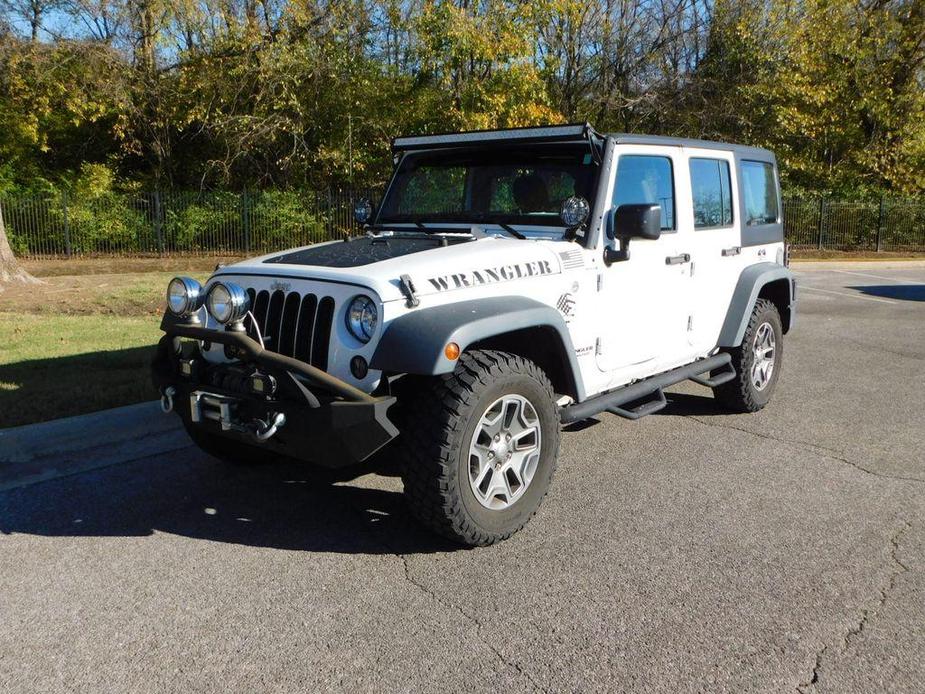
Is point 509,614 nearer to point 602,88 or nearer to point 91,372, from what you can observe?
point 91,372

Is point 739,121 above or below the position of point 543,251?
above

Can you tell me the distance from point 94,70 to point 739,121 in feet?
60.5

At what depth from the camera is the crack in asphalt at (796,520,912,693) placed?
9.77 feet

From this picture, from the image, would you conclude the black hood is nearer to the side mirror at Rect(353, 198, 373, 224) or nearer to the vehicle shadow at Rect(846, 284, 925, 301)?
the side mirror at Rect(353, 198, 373, 224)

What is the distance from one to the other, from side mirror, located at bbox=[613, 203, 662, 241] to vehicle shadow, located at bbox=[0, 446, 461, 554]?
1.89 meters

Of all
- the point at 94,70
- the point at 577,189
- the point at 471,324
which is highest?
the point at 94,70

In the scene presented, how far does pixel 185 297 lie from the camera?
425cm

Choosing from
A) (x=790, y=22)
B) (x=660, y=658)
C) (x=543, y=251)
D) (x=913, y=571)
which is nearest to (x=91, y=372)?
(x=543, y=251)

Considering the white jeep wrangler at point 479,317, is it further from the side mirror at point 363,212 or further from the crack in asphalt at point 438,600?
the crack in asphalt at point 438,600

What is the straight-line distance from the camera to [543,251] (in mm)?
4453

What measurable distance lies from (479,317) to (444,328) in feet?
0.73

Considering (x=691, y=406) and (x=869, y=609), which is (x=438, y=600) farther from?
(x=691, y=406)

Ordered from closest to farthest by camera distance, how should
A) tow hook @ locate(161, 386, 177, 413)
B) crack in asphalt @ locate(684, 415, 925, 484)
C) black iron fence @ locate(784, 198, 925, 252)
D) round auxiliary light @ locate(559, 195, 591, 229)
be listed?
1. tow hook @ locate(161, 386, 177, 413)
2. round auxiliary light @ locate(559, 195, 591, 229)
3. crack in asphalt @ locate(684, 415, 925, 484)
4. black iron fence @ locate(784, 198, 925, 252)

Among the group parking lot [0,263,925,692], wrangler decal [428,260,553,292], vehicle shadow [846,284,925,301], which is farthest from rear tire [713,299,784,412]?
vehicle shadow [846,284,925,301]
